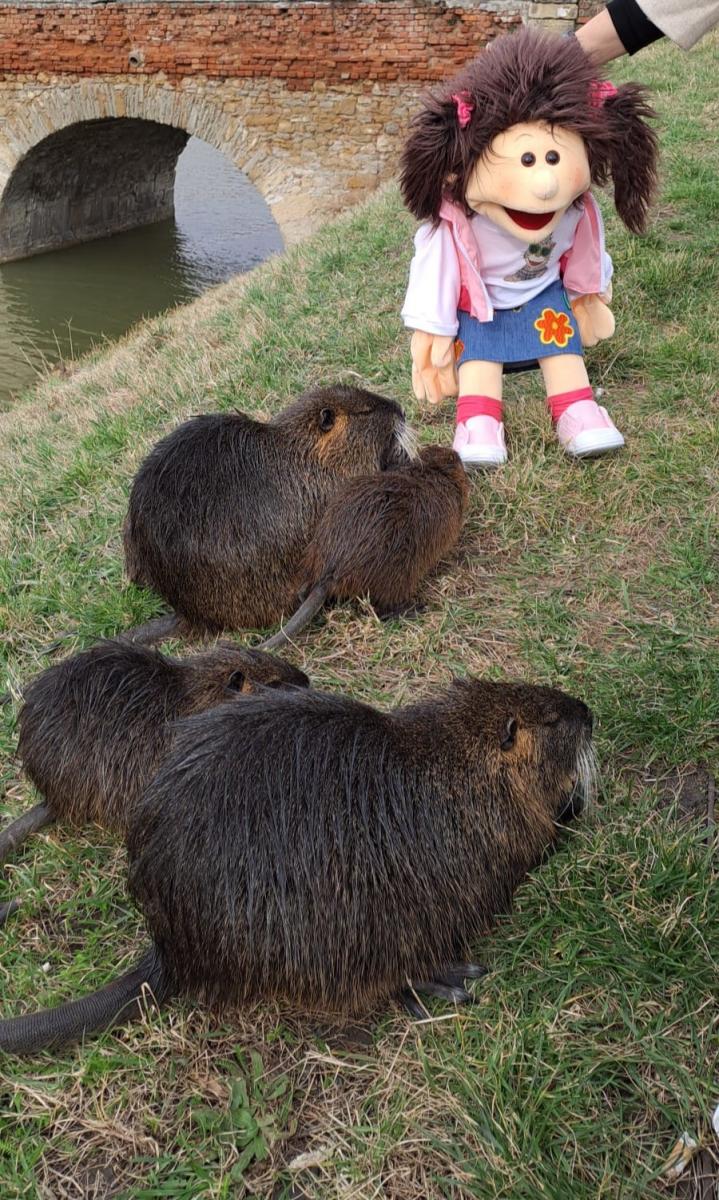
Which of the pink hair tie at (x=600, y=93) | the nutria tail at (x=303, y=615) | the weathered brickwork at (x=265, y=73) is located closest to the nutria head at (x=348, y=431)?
the nutria tail at (x=303, y=615)

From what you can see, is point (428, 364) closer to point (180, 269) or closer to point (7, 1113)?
point (7, 1113)

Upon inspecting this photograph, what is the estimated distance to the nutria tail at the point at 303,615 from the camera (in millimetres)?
2590

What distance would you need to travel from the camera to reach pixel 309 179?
1314cm

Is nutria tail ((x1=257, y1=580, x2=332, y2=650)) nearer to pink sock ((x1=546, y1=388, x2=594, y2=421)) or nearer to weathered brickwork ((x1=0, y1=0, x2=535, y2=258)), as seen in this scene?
pink sock ((x1=546, y1=388, x2=594, y2=421))

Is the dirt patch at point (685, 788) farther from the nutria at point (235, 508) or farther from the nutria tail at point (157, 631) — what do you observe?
the nutria tail at point (157, 631)

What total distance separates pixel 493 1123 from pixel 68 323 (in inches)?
499

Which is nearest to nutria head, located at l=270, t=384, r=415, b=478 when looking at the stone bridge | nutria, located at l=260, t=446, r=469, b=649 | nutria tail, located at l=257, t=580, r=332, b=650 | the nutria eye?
nutria, located at l=260, t=446, r=469, b=649

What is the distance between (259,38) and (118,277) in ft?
13.9

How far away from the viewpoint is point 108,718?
2.06 meters

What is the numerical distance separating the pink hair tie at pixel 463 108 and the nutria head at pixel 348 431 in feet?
2.69

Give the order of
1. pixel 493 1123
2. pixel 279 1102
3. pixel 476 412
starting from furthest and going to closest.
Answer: pixel 476 412 → pixel 279 1102 → pixel 493 1123

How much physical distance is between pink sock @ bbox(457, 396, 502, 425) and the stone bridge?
9209mm

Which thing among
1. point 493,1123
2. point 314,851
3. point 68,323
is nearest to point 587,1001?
point 493,1123

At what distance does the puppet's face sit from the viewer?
9.19 feet
